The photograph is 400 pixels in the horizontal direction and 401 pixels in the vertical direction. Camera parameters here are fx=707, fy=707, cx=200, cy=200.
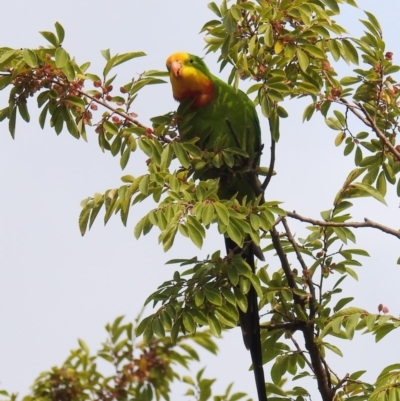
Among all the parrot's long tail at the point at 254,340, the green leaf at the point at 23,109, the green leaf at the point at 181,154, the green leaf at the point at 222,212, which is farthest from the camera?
the parrot's long tail at the point at 254,340

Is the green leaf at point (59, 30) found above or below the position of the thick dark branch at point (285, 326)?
above

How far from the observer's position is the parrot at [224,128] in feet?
10.9

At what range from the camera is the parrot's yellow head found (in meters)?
3.85

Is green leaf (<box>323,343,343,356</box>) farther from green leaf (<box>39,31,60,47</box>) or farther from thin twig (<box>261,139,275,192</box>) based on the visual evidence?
green leaf (<box>39,31,60,47</box>)

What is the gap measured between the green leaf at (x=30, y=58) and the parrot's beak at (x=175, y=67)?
1362 mm

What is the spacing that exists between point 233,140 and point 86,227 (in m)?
1.04

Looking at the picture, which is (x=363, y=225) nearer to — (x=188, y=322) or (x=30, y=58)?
(x=188, y=322)

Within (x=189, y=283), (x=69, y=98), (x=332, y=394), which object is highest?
(x=69, y=98)

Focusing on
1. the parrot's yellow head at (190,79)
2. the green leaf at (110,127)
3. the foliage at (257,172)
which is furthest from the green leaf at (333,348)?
the parrot's yellow head at (190,79)

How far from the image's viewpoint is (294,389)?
3.32m

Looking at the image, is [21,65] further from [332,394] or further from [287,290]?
[332,394]

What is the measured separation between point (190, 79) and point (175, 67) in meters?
0.18

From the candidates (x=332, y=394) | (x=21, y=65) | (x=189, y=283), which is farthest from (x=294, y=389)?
(x=21, y=65)

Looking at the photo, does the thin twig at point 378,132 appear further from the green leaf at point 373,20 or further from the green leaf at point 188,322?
the green leaf at point 188,322
